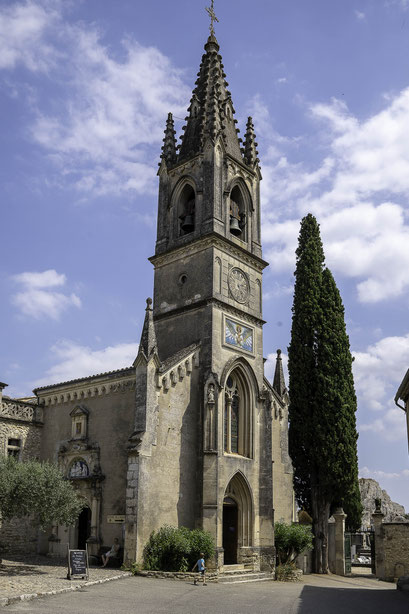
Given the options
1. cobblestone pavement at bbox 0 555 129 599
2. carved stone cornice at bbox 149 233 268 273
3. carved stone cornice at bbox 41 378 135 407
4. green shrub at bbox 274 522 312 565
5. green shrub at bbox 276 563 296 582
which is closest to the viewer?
cobblestone pavement at bbox 0 555 129 599

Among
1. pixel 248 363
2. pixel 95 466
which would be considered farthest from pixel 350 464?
pixel 95 466

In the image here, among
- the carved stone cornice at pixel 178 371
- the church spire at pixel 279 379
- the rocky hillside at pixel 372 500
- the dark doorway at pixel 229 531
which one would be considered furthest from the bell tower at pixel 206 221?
the rocky hillside at pixel 372 500

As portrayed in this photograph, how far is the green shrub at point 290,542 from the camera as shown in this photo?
98.6ft

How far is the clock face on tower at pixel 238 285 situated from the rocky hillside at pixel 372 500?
154 feet

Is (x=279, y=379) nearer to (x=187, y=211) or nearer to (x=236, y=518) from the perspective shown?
(x=236, y=518)

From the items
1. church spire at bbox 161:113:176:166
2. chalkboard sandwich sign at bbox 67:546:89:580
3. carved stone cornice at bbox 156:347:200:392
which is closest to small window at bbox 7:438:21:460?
carved stone cornice at bbox 156:347:200:392

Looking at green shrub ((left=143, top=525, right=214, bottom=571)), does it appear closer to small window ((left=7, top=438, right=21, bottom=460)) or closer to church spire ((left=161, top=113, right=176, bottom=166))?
small window ((left=7, top=438, right=21, bottom=460))

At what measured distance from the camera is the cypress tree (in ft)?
111

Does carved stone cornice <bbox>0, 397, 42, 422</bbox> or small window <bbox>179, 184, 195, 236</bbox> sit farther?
small window <bbox>179, 184, 195, 236</bbox>

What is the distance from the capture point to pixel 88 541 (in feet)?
87.2

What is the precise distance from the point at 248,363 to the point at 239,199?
31.5 feet

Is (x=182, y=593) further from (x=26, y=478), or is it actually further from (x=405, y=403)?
(x=405, y=403)

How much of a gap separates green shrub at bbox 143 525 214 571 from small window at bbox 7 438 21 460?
31.6 ft

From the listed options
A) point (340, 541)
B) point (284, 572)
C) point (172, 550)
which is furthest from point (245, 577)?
point (340, 541)
